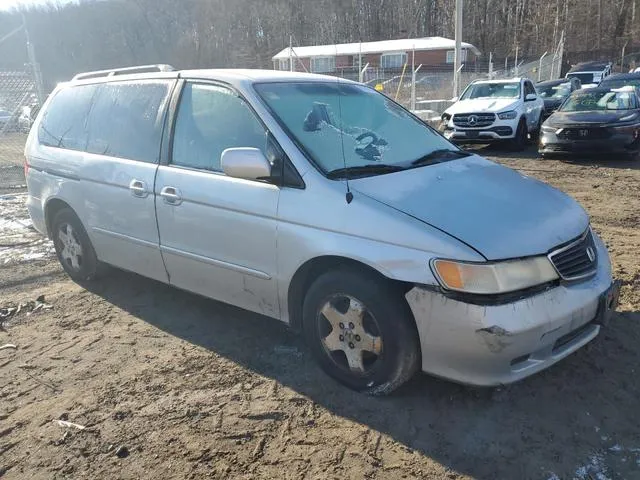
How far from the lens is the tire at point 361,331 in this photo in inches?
110

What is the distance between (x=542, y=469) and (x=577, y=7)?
60.7 metres

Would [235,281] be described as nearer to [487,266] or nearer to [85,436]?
[85,436]

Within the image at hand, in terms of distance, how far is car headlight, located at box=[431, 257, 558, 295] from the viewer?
8.49ft

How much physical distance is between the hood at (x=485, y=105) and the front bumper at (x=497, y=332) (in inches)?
440

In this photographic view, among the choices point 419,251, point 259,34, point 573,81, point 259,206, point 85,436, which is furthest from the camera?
point 259,34

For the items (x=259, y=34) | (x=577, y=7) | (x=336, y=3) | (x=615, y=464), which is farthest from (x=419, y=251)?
(x=336, y=3)

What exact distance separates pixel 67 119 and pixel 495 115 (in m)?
10.6

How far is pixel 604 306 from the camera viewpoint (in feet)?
9.81

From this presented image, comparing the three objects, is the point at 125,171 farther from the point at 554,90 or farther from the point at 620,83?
the point at 554,90

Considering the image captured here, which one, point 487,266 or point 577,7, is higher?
point 577,7

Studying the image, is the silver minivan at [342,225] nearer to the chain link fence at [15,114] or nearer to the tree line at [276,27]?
the chain link fence at [15,114]

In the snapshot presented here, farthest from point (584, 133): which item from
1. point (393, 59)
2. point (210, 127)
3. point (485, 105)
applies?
point (393, 59)

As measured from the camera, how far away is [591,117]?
1091 centimetres

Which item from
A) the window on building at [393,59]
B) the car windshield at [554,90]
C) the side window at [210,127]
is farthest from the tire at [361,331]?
the window on building at [393,59]
